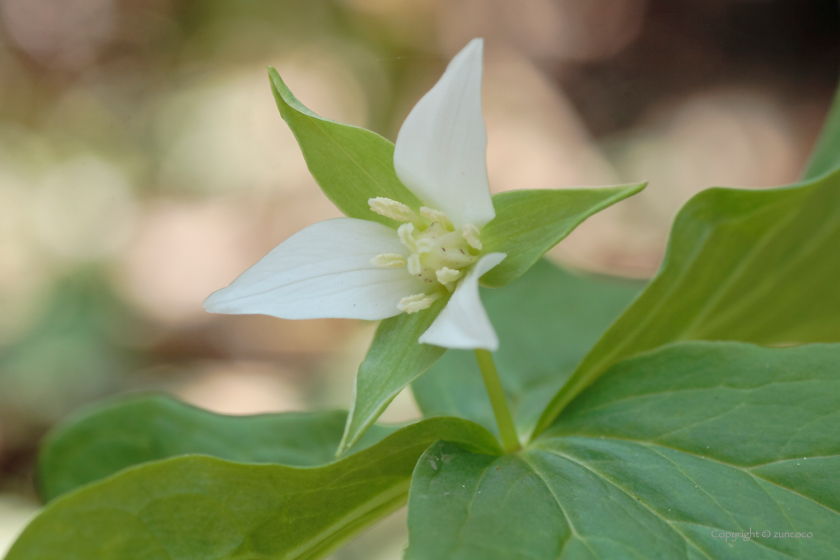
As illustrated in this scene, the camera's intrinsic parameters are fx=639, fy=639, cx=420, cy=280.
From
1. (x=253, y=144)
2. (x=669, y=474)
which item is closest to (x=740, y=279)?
(x=669, y=474)

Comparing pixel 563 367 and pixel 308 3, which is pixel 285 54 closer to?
pixel 308 3

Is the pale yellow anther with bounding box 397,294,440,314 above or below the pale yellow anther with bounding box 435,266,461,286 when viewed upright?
below

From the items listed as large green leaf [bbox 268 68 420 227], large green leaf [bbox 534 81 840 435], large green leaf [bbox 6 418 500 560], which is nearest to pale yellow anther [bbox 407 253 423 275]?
large green leaf [bbox 268 68 420 227]

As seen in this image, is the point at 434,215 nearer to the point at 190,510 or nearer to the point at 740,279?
the point at 190,510

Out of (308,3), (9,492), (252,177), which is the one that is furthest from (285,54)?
(9,492)

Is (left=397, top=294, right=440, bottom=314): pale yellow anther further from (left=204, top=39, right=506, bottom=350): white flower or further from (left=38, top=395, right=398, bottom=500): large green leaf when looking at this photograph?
(left=38, top=395, right=398, bottom=500): large green leaf
